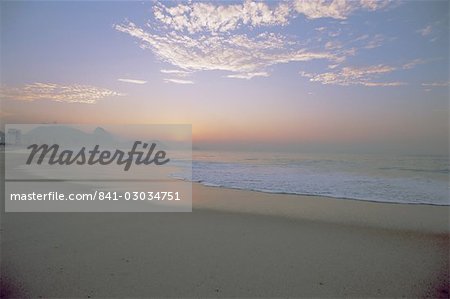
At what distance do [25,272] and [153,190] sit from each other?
809 cm

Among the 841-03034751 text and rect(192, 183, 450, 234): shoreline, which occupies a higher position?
the 841-03034751 text

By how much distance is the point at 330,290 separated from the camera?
3.76m

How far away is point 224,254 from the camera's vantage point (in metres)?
4.88

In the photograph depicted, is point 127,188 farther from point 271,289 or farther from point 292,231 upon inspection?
point 271,289

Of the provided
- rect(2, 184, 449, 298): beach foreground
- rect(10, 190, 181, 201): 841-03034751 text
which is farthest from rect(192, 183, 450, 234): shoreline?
rect(10, 190, 181, 201): 841-03034751 text

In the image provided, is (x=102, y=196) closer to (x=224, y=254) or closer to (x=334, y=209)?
(x=224, y=254)

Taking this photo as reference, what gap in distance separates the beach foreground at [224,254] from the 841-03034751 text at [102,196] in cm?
236

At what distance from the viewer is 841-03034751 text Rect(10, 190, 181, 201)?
9.54 metres

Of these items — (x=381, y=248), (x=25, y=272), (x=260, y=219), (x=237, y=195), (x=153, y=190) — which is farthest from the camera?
(x=153, y=190)

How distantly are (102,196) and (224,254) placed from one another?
7.21 metres

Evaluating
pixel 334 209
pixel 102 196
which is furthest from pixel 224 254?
pixel 102 196

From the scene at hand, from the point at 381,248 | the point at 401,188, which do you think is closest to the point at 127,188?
the point at 381,248

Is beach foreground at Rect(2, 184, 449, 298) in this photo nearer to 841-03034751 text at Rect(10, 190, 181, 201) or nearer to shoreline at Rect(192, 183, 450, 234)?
shoreline at Rect(192, 183, 450, 234)

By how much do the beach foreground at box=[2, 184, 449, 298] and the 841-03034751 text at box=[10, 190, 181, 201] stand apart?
2.36m
